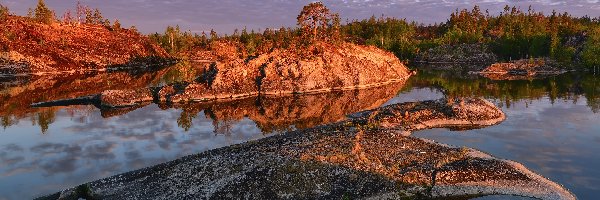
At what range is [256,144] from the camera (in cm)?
3134

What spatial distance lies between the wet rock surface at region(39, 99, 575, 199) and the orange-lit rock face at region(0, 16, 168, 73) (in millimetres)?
94186

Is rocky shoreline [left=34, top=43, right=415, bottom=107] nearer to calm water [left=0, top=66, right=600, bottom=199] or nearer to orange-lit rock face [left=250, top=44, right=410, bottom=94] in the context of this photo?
orange-lit rock face [left=250, top=44, right=410, bottom=94]

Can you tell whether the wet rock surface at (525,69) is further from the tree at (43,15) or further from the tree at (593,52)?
the tree at (43,15)

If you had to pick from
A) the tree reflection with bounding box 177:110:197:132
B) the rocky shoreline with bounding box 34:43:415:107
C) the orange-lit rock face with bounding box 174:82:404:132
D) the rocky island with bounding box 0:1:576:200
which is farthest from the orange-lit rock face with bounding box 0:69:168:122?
the orange-lit rock face with bounding box 174:82:404:132

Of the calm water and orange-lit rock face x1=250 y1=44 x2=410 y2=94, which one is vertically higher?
orange-lit rock face x1=250 y1=44 x2=410 y2=94

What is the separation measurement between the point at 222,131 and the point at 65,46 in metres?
97.4

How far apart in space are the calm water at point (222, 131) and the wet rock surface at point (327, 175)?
3.45 meters

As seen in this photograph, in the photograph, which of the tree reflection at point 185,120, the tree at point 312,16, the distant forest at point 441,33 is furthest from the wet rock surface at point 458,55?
the tree reflection at point 185,120

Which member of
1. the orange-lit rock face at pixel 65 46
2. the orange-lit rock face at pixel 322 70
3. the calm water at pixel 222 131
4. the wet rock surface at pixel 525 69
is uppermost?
the orange-lit rock face at pixel 65 46

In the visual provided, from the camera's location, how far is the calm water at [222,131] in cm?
2948

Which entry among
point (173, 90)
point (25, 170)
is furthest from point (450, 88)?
point (25, 170)

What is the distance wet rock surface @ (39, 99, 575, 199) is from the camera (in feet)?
75.6

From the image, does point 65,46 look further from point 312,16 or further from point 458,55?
point 458,55

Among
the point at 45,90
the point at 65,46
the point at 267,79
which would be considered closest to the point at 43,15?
the point at 65,46
